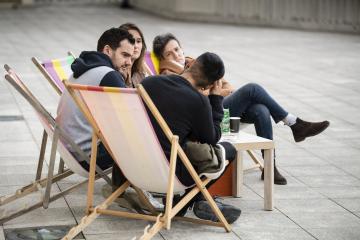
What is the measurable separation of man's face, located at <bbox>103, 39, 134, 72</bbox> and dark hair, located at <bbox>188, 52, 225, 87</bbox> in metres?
0.86

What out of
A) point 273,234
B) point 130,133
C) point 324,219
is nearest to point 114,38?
point 130,133

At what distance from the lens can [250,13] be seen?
19.8 meters

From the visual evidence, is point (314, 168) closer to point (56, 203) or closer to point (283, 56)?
point (56, 203)

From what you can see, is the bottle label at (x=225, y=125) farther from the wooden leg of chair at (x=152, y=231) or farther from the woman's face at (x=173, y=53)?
the wooden leg of chair at (x=152, y=231)

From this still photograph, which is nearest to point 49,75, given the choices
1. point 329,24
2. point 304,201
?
point 304,201

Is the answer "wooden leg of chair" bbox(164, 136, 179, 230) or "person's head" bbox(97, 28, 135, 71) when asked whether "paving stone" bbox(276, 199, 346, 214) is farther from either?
"person's head" bbox(97, 28, 135, 71)

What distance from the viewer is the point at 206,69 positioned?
5.26 meters

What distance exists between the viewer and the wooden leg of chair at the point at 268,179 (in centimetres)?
585

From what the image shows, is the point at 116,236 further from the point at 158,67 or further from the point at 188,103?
the point at 158,67

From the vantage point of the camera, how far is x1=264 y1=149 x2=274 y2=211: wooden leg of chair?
5852 millimetres

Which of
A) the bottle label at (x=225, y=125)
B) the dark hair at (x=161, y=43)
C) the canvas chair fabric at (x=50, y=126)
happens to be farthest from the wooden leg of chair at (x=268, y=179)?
the dark hair at (x=161, y=43)

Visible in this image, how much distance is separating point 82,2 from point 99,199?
786 inches

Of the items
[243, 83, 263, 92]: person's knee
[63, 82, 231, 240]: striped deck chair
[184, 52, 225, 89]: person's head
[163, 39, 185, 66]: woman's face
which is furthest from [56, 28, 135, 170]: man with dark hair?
[243, 83, 263, 92]: person's knee

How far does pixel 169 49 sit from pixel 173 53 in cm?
5
